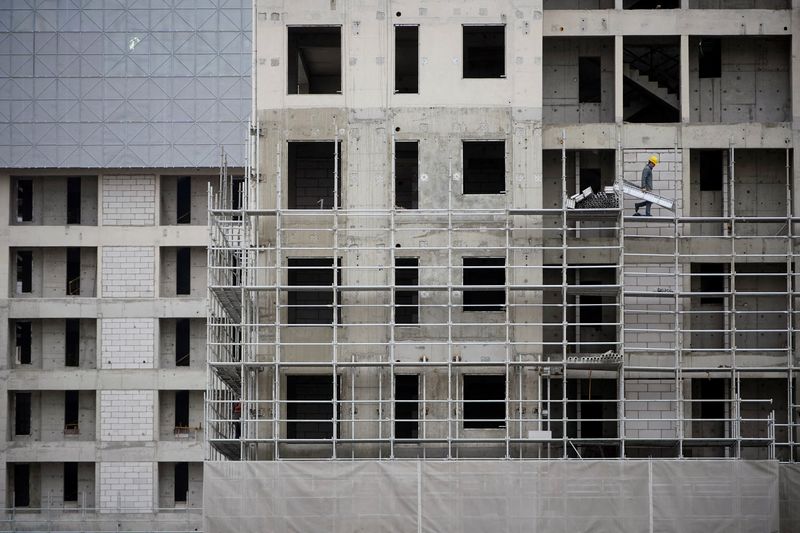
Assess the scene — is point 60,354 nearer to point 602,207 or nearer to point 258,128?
point 258,128

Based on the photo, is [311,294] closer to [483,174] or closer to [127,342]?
[483,174]

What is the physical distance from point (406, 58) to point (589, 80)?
250 inches

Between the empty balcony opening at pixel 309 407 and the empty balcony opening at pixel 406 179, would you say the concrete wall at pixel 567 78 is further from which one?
the empty balcony opening at pixel 309 407

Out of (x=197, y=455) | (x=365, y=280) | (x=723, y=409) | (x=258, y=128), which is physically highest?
(x=258, y=128)

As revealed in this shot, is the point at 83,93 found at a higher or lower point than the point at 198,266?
higher

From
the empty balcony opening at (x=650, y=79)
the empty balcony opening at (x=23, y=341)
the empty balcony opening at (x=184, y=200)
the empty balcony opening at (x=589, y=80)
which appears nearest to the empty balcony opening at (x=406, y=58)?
the empty balcony opening at (x=589, y=80)

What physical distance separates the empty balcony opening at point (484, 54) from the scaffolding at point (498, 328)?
552cm

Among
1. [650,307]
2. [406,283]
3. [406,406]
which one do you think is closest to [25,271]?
[406,283]

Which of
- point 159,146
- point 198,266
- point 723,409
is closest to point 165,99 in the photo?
point 159,146

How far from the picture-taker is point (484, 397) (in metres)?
42.1

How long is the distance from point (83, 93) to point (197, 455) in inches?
691

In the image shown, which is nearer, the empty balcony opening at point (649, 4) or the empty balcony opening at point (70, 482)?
the empty balcony opening at point (649, 4)

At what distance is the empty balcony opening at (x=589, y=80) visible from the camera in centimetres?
4400

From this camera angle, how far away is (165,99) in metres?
59.7
